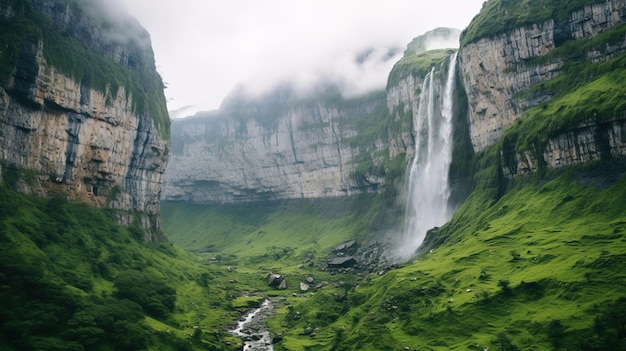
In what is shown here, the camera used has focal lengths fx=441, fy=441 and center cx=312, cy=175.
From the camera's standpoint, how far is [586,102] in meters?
98.5

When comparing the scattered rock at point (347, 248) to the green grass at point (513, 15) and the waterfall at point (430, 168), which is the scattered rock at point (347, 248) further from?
the green grass at point (513, 15)

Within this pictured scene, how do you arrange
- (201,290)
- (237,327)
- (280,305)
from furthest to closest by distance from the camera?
1. (201,290)
2. (280,305)
3. (237,327)

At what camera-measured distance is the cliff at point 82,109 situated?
10425 cm

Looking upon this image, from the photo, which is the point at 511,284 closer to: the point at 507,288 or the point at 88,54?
the point at 507,288

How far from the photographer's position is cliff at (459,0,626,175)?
318 ft

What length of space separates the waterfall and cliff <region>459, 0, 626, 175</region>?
12.0 metres

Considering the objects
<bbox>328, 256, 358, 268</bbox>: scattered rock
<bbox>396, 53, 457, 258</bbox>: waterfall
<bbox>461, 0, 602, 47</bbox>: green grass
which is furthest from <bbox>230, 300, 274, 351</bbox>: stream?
<bbox>461, 0, 602, 47</bbox>: green grass

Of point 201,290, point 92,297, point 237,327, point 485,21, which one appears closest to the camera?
point 92,297

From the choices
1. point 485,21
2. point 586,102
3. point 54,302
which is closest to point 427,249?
point 586,102

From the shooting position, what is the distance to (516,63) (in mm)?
131625

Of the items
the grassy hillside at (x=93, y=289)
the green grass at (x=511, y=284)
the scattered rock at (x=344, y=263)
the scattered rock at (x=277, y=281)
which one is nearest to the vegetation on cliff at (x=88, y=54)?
the grassy hillside at (x=93, y=289)

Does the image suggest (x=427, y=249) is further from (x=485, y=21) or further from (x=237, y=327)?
(x=485, y=21)

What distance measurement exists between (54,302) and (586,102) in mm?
112881

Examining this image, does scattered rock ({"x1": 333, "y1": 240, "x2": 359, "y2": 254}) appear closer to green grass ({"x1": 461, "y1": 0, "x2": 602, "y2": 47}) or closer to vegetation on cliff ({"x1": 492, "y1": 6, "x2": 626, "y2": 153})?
vegetation on cliff ({"x1": 492, "y1": 6, "x2": 626, "y2": 153})
